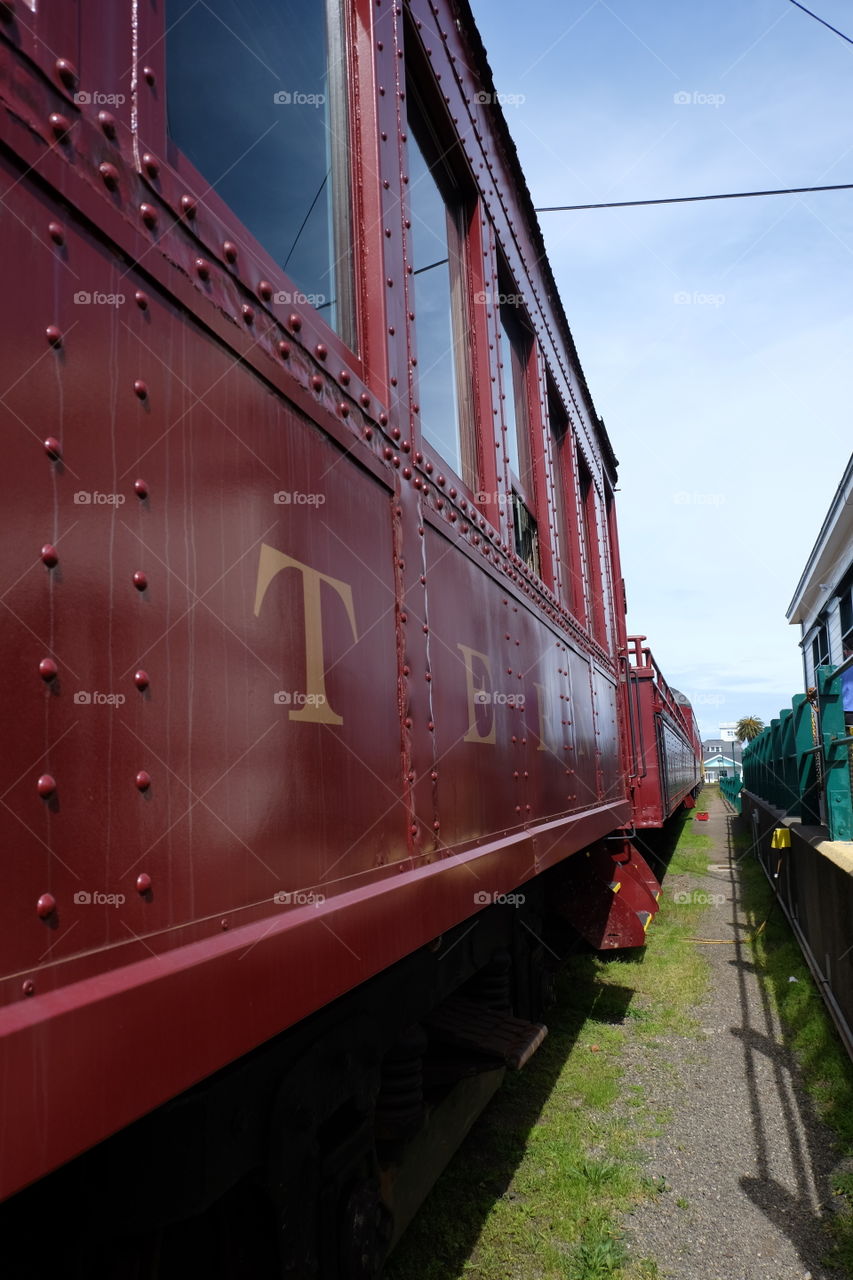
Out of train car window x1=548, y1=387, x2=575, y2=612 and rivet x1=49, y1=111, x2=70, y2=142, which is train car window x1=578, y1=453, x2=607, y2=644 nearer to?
train car window x1=548, y1=387, x2=575, y2=612

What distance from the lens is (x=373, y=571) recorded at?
1909 millimetres

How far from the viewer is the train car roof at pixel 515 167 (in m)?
2.98

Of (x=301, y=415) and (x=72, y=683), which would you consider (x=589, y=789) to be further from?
(x=72, y=683)

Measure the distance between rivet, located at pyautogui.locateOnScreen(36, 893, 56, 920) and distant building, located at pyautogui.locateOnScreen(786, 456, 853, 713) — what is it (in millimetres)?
16294

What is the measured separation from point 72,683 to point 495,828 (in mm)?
1801

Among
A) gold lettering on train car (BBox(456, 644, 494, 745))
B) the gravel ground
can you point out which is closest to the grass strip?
the gravel ground
